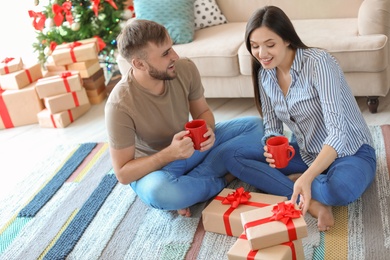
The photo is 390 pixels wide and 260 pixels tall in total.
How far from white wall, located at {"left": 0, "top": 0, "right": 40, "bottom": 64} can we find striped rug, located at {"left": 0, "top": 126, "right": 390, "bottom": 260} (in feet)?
6.99

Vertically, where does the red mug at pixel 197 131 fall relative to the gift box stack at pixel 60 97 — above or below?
above

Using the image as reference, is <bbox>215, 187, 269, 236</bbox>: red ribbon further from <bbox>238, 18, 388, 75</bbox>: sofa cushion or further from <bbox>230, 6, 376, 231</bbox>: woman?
<bbox>238, 18, 388, 75</bbox>: sofa cushion

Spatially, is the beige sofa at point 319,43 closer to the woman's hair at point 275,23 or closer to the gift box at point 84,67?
the gift box at point 84,67

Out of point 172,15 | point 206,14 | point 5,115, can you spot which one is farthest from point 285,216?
point 5,115

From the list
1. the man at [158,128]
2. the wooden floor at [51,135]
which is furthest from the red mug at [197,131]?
the wooden floor at [51,135]

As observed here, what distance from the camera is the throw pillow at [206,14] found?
141 inches

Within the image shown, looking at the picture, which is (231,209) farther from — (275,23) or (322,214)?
(275,23)

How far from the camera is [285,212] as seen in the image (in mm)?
1863

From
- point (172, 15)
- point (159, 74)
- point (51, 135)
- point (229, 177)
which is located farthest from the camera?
point (51, 135)

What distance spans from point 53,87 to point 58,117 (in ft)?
0.68

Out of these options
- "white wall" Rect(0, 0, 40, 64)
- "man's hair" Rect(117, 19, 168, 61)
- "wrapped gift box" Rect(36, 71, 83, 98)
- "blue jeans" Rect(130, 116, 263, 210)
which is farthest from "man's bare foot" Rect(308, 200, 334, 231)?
"white wall" Rect(0, 0, 40, 64)

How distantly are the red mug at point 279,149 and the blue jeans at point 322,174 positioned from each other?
0.21 meters

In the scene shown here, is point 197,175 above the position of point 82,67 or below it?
below

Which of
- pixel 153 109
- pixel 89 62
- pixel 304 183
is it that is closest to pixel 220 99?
pixel 89 62
